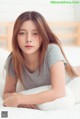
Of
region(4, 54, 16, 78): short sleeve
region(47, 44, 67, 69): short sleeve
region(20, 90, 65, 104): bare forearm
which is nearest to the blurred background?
region(4, 54, 16, 78): short sleeve

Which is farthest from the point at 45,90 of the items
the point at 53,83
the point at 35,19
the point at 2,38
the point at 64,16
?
the point at 64,16

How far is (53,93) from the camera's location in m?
1.13

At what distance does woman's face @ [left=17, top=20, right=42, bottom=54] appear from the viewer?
1.18 m

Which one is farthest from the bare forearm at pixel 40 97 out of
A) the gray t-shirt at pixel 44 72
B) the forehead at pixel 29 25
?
the forehead at pixel 29 25

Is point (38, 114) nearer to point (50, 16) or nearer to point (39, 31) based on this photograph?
point (39, 31)

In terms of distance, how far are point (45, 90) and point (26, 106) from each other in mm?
105

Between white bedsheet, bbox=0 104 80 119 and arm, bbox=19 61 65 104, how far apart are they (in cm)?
5

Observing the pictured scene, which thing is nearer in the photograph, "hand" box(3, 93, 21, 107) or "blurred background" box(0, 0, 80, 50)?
"hand" box(3, 93, 21, 107)

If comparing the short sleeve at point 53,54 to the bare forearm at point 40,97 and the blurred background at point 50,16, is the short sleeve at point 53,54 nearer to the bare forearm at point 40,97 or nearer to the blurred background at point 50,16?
the bare forearm at point 40,97

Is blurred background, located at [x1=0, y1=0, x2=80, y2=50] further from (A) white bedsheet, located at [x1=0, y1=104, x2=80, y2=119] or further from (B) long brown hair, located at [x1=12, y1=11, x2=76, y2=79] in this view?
(A) white bedsheet, located at [x1=0, y1=104, x2=80, y2=119]

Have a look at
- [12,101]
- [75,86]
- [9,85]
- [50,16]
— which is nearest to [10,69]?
[9,85]

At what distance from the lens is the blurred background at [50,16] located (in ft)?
8.78

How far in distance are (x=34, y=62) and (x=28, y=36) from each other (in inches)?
6.1

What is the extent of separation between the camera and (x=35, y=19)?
1.20 meters
